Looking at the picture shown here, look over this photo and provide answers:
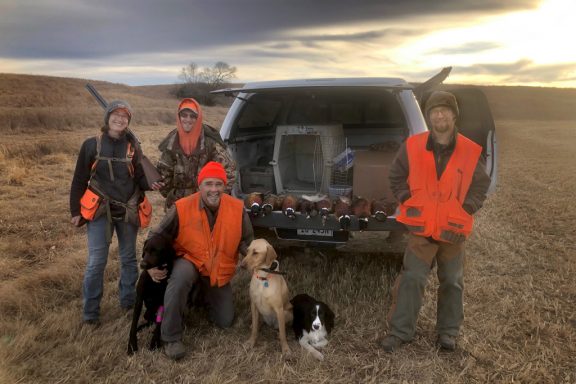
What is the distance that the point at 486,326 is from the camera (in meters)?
3.98

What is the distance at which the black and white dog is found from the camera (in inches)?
145

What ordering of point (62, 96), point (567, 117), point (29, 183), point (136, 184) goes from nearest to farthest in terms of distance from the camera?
point (136, 184) < point (29, 183) < point (62, 96) < point (567, 117)

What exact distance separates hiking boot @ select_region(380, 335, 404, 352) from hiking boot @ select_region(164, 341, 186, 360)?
1.47 meters

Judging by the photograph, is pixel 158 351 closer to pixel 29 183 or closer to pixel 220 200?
pixel 220 200

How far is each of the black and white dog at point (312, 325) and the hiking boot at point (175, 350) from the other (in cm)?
88

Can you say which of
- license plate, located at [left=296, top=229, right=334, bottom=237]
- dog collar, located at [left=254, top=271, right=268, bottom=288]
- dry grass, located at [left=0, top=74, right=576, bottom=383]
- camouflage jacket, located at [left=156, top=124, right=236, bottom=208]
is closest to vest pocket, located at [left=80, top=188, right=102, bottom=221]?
camouflage jacket, located at [left=156, top=124, right=236, bottom=208]

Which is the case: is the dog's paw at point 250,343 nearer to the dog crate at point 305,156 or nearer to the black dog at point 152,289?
the black dog at point 152,289

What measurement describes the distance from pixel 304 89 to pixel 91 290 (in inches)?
102

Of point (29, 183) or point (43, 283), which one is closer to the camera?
point (43, 283)

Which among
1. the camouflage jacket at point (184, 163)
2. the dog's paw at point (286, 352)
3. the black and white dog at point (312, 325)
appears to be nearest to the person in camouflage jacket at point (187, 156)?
the camouflage jacket at point (184, 163)

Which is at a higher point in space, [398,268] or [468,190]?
[468,190]

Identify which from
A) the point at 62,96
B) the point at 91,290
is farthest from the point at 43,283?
the point at 62,96

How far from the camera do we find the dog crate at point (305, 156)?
5.20 m

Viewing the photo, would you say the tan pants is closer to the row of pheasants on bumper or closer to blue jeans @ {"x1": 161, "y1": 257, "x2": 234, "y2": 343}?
the row of pheasants on bumper
